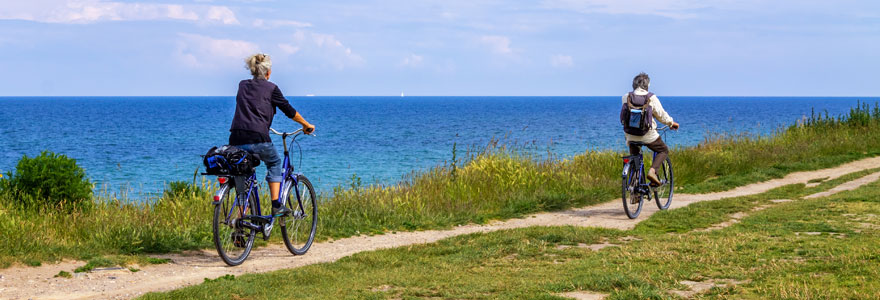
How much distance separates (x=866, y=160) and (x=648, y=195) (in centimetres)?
1093

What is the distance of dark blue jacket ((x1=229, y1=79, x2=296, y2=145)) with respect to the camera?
7.56 metres

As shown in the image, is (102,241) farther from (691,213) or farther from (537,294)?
(691,213)

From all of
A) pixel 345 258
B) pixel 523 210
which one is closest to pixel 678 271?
pixel 345 258

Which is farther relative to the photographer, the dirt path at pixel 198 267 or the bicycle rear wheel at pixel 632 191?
the bicycle rear wheel at pixel 632 191

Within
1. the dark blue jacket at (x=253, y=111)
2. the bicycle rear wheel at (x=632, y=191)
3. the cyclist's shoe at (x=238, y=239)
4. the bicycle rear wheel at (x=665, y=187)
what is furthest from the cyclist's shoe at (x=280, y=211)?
the bicycle rear wheel at (x=665, y=187)

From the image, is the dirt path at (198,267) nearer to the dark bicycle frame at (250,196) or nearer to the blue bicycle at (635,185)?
the blue bicycle at (635,185)

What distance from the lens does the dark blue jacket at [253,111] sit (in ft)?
24.8

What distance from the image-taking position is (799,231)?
918cm

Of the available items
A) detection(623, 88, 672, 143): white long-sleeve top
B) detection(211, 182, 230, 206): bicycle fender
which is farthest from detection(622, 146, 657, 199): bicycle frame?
detection(211, 182, 230, 206): bicycle fender

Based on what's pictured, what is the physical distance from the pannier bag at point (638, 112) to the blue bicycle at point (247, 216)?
181 inches

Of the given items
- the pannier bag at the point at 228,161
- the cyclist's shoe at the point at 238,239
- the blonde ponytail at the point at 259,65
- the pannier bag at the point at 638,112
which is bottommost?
the cyclist's shoe at the point at 238,239

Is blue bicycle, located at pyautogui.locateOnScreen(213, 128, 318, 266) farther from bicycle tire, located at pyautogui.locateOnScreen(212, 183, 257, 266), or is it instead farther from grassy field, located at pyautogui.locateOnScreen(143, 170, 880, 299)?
grassy field, located at pyautogui.locateOnScreen(143, 170, 880, 299)

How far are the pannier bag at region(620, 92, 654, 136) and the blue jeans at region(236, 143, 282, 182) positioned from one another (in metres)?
4.98

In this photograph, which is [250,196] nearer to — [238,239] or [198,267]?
[238,239]
